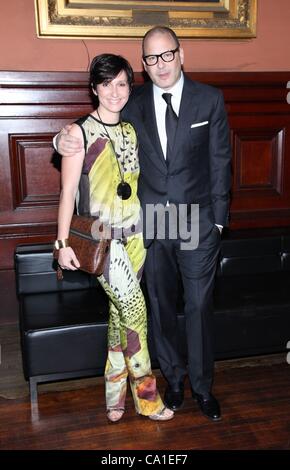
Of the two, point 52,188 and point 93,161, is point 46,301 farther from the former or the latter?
point 93,161

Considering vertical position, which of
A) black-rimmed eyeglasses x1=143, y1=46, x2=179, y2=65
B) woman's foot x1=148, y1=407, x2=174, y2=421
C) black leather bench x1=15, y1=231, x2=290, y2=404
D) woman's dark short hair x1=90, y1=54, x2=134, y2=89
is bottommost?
woman's foot x1=148, y1=407, x2=174, y2=421

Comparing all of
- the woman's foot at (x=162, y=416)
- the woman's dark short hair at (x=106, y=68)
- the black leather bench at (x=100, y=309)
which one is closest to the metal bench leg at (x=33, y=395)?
the black leather bench at (x=100, y=309)

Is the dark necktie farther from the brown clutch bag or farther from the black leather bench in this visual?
the black leather bench

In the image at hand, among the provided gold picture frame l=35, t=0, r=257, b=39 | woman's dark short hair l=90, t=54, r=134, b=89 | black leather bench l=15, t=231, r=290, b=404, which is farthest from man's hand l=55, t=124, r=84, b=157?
gold picture frame l=35, t=0, r=257, b=39

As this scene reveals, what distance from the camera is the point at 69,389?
2.58m

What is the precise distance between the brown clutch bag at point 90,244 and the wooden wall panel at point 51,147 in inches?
49.5

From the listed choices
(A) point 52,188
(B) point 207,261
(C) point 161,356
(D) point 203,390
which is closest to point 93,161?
(B) point 207,261

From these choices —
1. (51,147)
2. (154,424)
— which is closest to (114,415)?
(154,424)

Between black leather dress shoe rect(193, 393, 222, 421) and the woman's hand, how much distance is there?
32.9 inches

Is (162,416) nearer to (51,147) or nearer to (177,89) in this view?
(177,89)

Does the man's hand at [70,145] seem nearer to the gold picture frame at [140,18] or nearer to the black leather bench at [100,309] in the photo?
the black leather bench at [100,309]

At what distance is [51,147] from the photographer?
10.4ft

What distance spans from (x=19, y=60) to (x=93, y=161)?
4.65 ft

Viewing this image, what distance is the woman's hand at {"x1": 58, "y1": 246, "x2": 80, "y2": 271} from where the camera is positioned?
2.00 m
